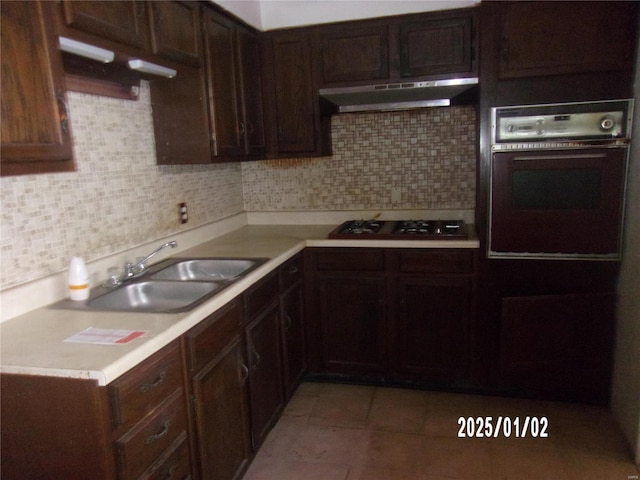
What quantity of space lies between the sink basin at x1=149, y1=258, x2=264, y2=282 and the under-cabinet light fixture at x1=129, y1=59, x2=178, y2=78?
34.7 inches

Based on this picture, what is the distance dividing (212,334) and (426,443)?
1266mm

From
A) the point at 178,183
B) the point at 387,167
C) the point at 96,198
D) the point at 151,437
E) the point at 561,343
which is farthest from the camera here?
the point at 387,167

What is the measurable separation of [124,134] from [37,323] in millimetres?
1011

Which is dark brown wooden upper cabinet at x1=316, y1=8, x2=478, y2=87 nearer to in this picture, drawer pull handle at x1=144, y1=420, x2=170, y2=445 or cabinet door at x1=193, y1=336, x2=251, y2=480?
cabinet door at x1=193, y1=336, x2=251, y2=480

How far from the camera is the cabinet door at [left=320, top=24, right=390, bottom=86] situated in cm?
286

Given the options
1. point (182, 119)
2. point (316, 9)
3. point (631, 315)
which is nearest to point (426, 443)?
point (631, 315)

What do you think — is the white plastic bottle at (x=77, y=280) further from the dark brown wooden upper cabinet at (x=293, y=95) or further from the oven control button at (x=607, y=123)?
the oven control button at (x=607, y=123)

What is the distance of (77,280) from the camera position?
71.9 inches

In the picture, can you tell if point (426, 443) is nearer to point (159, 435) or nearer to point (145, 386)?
point (159, 435)

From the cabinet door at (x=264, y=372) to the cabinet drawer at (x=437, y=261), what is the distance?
79 cm

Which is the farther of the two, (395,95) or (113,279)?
(395,95)

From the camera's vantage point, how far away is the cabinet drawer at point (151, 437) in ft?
4.42

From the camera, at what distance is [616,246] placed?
8.11 feet

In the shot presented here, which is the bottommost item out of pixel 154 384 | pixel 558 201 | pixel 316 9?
pixel 154 384
